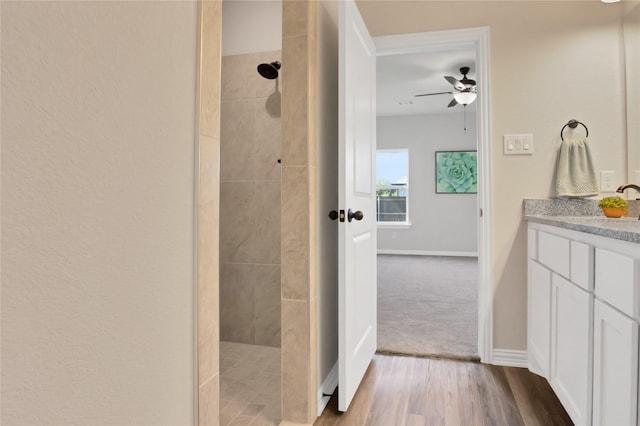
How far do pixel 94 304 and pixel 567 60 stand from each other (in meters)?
2.74

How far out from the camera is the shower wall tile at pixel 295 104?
175 centimetres

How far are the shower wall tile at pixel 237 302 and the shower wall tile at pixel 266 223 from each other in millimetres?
134

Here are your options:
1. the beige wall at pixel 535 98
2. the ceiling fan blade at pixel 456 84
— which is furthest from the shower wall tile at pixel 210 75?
the ceiling fan blade at pixel 456 84

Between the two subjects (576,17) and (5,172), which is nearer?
(5,172)

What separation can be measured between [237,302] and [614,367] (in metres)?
2.14

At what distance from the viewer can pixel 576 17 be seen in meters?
2.40

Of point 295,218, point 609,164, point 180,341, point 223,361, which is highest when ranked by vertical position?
point 609,164

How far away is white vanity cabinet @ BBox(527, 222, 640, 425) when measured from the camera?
1.13m

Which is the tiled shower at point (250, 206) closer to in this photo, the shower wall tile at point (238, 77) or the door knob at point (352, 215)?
the shower wall tile at point (238, 77)

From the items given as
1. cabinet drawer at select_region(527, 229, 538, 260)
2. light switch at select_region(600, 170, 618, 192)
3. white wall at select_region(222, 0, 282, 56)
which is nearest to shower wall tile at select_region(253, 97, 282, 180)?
white wall at select_region(222, 0, 282, 56)

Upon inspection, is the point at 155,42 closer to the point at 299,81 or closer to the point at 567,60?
the point at 299,81

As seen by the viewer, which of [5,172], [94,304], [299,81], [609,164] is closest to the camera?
[5,172]

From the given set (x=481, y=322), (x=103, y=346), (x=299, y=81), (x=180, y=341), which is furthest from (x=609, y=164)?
(x=103, y=346)

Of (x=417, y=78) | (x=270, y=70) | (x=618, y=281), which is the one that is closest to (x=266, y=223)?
(x=270, y=70)
